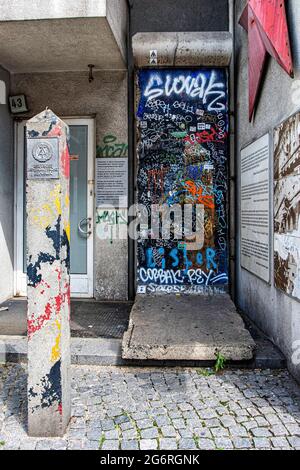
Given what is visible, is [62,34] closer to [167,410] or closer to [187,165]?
[187,165]

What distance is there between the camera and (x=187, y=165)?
5715 millimetres

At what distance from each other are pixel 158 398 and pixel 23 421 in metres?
1.05

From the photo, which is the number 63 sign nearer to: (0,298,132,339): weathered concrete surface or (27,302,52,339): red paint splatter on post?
(0,298,132,339): weathered concrete surface

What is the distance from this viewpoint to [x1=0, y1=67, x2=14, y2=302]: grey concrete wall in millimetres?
5727

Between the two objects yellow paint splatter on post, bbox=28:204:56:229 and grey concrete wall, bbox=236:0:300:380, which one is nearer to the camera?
yellow paint splatter on post, bbox=28:204:56:229

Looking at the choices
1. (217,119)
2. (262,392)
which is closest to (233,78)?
(217,119)

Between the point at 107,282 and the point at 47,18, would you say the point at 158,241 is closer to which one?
the point at 107,282

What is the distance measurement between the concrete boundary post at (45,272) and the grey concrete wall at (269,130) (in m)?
2.06

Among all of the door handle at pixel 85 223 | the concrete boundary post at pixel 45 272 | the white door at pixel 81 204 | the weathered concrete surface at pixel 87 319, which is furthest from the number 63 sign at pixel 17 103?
the concrete boundary post at pixel 45 272

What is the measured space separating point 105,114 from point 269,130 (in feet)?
9.12

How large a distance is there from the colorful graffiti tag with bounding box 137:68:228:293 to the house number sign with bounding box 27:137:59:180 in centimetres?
327

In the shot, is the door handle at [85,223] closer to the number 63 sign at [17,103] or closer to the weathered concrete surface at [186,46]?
the number 63 sign at [17,103]

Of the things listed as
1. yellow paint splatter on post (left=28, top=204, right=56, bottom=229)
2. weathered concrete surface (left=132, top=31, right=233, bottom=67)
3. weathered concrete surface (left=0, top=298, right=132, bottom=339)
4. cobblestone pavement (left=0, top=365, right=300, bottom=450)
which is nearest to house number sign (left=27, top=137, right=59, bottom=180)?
yellow paint splatter on post (left=28, top=204, right=56, bottom=229)

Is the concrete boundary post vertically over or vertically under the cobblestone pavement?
over
